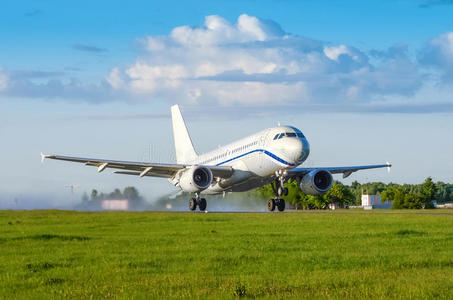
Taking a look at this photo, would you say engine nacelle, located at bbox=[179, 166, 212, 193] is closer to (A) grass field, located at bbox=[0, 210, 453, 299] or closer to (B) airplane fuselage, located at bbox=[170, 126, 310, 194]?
(B) airplane fuselage, located at bbox=[170, 126, 310, 194]

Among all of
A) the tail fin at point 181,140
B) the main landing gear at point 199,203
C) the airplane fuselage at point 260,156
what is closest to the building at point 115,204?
the tail fin at point 181,140


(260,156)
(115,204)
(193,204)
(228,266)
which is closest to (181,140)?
(115,204)

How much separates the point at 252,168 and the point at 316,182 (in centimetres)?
625

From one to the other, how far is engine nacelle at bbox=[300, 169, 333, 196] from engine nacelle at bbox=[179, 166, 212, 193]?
828cm

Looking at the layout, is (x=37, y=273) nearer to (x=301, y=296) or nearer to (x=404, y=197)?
(x=301, y=296)

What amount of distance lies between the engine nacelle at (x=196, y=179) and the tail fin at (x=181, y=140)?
17634mm

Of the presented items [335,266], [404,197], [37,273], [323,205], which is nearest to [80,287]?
[37,273]

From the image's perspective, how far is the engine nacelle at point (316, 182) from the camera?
53.2 metres

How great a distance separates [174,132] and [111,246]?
188 ft

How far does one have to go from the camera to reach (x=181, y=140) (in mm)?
74812

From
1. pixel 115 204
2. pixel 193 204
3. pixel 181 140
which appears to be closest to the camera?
pixel 193 204

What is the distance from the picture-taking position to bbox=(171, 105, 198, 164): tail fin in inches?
2842

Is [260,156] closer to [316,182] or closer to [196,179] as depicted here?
[196,179]

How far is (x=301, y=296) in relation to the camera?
35.2 ft
